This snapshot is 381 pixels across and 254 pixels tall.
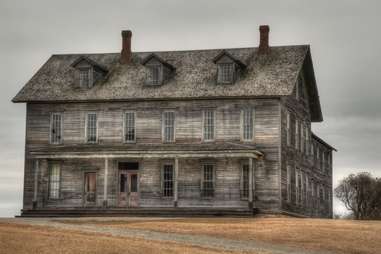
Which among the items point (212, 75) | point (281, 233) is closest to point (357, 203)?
point (212, 75)

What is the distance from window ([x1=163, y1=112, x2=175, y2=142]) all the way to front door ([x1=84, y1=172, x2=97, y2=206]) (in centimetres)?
482

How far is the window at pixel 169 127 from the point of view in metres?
51.4

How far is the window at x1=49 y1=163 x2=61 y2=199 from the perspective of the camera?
172 ft

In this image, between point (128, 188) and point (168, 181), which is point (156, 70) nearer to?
point (168, 181)

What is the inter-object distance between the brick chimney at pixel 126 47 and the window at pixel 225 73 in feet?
22.5

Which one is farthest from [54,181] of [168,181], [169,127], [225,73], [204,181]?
[225,73]

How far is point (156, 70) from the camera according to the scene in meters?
53.2

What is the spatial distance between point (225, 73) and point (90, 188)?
406 inches

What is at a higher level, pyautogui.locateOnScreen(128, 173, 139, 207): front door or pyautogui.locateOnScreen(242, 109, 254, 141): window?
pyautogui.locateOnScreen(242, 109, 254, 141): window

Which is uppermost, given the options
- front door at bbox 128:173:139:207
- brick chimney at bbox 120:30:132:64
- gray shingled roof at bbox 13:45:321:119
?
brick chimney at bbox 120:30:132:64

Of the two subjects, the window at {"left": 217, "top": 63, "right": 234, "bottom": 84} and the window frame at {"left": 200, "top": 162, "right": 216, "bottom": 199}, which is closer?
the window frame at {"left": 200, "top": 162, "right": 216, "bottom": 199}

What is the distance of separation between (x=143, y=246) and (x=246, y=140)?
21.8 metres

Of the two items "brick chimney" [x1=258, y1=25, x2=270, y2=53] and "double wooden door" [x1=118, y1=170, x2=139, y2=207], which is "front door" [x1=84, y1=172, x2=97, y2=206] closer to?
"double wooden door" [x1=118, y1=170, x2=139, y2=207]

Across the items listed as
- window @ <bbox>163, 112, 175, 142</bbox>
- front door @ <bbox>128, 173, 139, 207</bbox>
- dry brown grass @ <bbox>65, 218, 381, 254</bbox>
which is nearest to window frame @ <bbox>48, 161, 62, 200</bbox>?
front door @ <bbox>128, 173, 139, 207</bbox>
